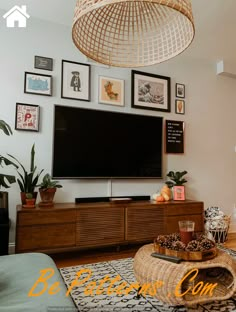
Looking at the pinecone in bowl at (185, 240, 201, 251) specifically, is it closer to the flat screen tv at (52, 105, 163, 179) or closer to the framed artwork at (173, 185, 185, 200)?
the flat screen tv at (52, 105, 163, 179)

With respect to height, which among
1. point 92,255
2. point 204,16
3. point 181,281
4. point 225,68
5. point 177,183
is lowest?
point 92,255

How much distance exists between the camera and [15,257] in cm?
138

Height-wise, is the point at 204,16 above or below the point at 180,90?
above

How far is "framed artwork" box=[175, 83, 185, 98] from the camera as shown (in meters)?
3.67

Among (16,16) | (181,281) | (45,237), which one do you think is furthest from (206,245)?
(16,16)

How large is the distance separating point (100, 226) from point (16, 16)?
8.30 feet

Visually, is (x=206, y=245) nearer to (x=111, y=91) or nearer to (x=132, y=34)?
(x=132, y=34)

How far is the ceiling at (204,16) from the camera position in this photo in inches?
103

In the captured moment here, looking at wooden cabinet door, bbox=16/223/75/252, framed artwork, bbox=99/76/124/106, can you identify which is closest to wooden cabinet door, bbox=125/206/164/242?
wooden cabinet door, bbox=16/223/75/252


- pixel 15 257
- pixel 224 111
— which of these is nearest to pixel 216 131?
pixel 224 111

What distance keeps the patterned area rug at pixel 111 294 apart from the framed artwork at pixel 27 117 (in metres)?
1.56

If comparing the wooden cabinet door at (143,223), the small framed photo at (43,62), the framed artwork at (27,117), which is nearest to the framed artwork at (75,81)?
the small framed photo at (43,62)

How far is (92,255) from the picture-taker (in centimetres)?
271

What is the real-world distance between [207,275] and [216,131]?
9.24 feet
